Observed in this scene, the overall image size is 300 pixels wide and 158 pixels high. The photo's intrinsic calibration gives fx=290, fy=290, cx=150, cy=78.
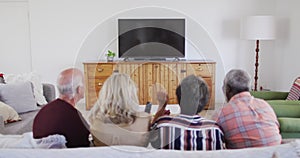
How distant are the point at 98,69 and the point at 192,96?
3027 millimetres

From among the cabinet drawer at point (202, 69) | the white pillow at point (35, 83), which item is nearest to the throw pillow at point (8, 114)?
the white pillow at point (35, 83)

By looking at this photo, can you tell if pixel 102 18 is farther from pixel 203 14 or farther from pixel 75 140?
pixel 75 140

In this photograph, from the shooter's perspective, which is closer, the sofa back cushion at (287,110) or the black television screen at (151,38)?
the sofa back cushion at (287,110)

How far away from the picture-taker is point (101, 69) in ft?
14.5

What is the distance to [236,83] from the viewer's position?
1.79m

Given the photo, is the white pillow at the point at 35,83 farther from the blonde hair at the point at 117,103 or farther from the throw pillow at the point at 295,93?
the throw pillow at the point at 295,93

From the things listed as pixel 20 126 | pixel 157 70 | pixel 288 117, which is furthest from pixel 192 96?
pixel 157 70

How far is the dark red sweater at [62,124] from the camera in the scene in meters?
1.55

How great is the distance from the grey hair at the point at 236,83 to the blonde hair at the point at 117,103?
67 centimetres

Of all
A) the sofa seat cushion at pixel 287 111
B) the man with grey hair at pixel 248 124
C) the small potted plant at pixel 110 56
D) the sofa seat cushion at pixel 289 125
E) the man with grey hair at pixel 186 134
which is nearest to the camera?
the man with grey hair at pixel 186 134

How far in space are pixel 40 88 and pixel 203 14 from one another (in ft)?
9.46

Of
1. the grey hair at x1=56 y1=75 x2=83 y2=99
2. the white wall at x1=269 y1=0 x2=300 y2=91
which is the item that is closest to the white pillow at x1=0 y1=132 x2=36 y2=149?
the grey hair at x1=56 y1=75 x2=83 y2=99

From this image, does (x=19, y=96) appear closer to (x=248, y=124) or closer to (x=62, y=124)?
(x=62, y=124)

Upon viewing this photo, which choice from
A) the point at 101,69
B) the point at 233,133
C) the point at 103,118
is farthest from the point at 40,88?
the point at 233,133
